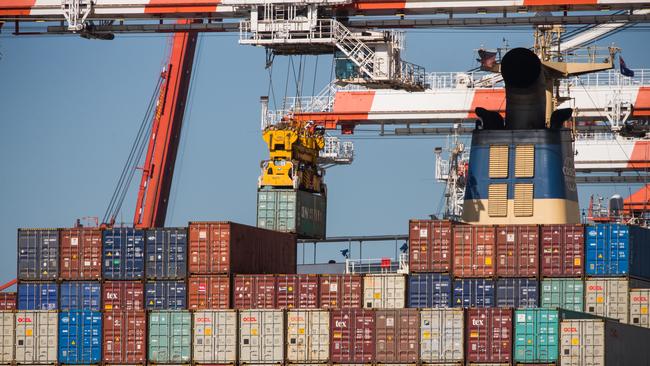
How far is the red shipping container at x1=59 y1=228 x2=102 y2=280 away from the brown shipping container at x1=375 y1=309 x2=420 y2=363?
33.6 feet

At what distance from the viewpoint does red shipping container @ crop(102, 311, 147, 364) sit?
53594 millimetres

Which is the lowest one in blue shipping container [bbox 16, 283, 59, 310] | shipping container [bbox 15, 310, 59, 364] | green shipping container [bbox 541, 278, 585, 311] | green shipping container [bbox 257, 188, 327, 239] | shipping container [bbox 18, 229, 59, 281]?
shipping container [bbox 15, 310, 59, 364]

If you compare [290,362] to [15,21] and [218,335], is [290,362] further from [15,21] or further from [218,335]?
[15,21]

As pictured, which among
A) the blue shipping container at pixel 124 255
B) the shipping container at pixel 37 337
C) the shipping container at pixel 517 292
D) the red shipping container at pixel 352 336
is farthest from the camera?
the blue shipping container at pixel 124 255

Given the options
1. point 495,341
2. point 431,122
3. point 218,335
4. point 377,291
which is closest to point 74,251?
point 218,335

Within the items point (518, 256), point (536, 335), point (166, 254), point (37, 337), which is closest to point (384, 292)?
point (518, 256)

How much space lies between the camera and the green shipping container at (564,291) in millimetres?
54938

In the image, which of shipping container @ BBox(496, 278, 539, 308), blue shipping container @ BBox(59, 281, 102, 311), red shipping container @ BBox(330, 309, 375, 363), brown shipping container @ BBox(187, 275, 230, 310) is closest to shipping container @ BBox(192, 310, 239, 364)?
brown shipping container @ BBox(187, 275, 230, 310)

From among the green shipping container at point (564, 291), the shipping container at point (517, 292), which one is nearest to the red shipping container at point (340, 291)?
the shipping container at point (517, 292)

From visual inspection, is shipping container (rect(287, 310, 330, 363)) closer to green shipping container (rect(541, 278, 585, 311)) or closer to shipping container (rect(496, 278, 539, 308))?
shipping container (rect(496, 278, 539, 308))

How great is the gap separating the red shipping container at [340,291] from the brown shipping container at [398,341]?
9.75 ft

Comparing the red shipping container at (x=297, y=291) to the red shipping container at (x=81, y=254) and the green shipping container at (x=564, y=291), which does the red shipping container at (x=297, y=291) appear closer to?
the red shipping container at (x=81, y=254)

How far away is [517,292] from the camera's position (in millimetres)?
54812

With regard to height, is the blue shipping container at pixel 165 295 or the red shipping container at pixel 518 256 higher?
the red shipping container at pixel 518 256
